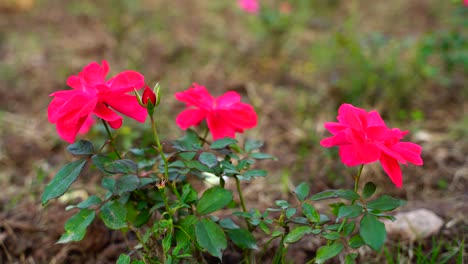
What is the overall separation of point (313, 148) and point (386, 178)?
441 millimetres

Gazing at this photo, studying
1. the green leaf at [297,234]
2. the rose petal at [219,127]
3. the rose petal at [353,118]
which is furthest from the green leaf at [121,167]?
the rose petal at [353,118]

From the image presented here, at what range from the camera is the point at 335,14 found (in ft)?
14.9

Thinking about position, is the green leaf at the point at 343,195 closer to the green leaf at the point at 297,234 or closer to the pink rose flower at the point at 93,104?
the green leaf at the point at 297,234

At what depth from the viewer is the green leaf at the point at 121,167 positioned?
1.11m

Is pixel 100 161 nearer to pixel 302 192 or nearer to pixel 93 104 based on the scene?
pixel 93 104

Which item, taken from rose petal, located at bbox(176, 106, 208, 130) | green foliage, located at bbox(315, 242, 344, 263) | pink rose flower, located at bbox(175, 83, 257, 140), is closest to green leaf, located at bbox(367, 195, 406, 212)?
green foliage, located at bbox(315, 242, 344, 263)

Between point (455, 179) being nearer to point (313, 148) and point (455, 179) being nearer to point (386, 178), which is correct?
point (386, 178)

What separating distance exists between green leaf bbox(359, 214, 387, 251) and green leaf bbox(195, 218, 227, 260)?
32cm

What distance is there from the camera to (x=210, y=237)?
1.08 m

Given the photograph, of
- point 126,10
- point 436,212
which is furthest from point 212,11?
point 436,212

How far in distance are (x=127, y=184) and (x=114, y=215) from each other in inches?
3.5

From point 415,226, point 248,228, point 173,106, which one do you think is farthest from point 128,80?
point 173,106

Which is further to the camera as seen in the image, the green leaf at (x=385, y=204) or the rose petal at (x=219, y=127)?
the rose petal at (x=219, y=127)

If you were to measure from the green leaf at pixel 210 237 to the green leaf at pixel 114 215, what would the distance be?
0.63 ft
